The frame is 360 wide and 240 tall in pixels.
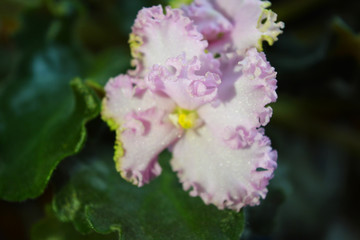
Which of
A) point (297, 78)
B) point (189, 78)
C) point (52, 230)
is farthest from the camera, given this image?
point (297, 78)

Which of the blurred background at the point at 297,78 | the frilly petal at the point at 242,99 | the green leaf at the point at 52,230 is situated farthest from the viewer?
the blurred background at the point at 297,78

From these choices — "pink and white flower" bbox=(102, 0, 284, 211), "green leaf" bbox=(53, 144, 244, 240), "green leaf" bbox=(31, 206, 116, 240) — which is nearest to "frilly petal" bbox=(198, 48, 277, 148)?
"pink and white flower" bbox=(102, 0, 284, 211)

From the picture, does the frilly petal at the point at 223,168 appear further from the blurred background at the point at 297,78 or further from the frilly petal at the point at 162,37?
the blurred background at the point at 297,78

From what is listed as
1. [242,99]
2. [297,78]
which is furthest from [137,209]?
[297,78]

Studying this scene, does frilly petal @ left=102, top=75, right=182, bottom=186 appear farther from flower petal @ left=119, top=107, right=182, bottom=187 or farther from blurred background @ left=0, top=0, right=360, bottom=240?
blurred background @ left=0, top=0, right=360, bottom=240

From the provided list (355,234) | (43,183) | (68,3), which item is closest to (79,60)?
(68,3)

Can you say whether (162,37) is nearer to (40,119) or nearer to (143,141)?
(143,141)

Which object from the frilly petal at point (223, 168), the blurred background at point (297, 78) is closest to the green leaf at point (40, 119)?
the blurred background at point (297, 78)
